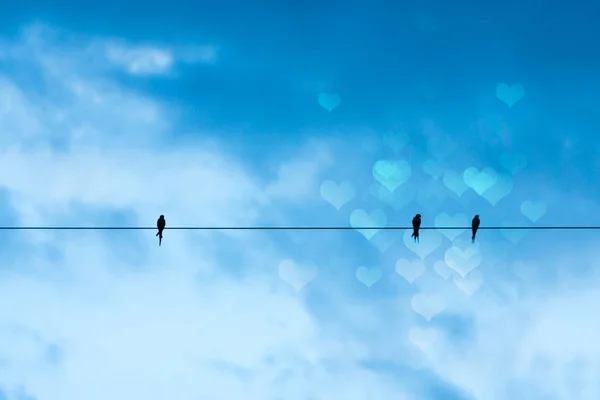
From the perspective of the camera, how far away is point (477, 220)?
117ft

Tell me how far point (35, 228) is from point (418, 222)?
18.0 meters

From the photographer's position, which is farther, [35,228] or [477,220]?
[477,220]

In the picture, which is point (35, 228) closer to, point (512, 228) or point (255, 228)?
point (255, 228)

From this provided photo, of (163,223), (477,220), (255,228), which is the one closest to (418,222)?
(477,220)

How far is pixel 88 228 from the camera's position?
23953mm

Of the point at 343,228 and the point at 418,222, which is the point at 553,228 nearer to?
the point at 343,228

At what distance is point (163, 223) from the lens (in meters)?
34.8

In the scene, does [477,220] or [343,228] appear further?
[477,220]

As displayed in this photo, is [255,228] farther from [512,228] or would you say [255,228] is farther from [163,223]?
[163,223]

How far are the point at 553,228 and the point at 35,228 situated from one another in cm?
1587

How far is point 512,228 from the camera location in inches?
952

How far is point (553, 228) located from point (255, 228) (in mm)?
8887

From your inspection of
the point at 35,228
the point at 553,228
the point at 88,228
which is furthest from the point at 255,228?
the point at 553,228

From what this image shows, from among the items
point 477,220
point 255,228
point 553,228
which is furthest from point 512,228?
point 477,220
